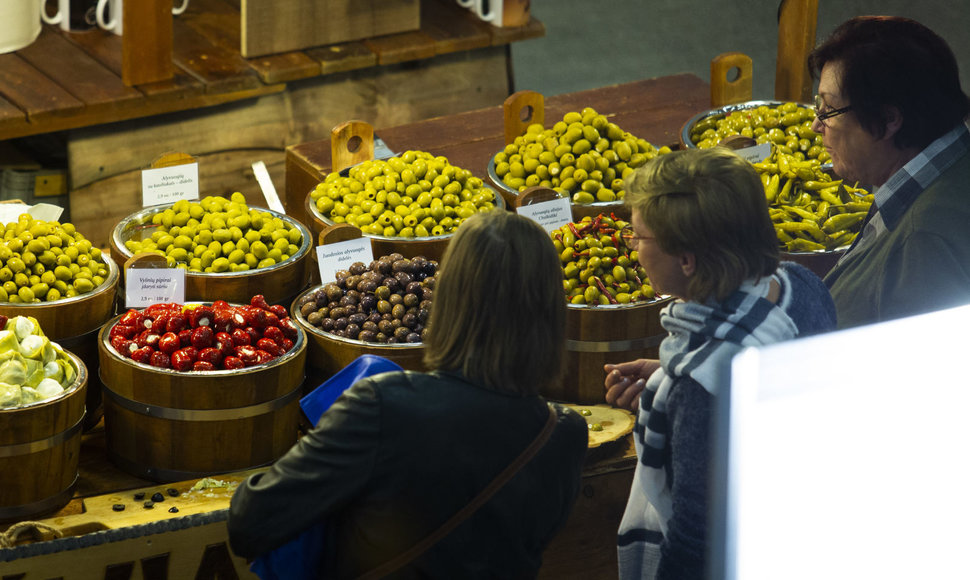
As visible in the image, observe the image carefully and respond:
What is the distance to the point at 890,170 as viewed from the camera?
254 cm

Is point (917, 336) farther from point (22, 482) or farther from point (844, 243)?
point (844, 243)

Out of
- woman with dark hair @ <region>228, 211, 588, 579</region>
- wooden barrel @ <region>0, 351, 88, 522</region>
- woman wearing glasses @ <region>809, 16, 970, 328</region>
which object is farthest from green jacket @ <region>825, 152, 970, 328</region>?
wooden barrel @ <region>0, 351, 88, 522</region>

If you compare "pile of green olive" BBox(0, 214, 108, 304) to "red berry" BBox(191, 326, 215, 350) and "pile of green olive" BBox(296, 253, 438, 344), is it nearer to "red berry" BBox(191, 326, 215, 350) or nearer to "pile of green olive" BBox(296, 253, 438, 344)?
"red berry" BBox(191, 326, 215, 350)

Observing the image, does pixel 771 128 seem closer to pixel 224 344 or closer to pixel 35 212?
pixel 224 344

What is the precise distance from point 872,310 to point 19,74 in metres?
3.71

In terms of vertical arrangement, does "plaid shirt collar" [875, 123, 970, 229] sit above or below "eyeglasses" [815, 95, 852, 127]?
below

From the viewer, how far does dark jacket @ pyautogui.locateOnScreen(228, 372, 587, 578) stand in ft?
5.57

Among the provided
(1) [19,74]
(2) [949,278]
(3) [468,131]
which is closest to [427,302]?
(2) [949,278]

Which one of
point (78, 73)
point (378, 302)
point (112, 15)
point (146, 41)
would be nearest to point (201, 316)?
point (378, 302)

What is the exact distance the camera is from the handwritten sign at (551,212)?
10.8 feet

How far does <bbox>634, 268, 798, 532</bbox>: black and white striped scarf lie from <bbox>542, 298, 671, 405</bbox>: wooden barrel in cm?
85

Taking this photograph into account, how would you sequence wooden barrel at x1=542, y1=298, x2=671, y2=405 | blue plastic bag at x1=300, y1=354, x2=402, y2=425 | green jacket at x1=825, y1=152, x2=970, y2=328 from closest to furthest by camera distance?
1. blue plastic bag at x1=300, y1=354, x2=402, y2=425
2. green jacket at x1=825, y1=152, x2=970, y2=328
3. wooden barrel at x1=542, y1=298, x2=671, y2=405

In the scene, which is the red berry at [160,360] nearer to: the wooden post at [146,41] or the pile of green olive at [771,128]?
the pile of green olive at [771,128]

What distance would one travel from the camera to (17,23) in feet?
16.0
